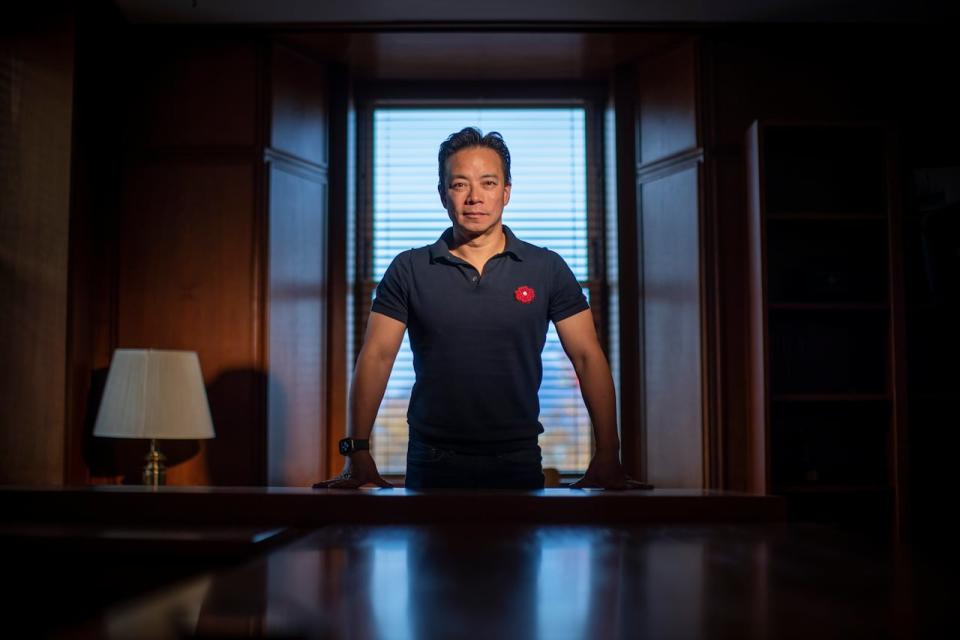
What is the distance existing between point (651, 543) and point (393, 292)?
1239 millimetres

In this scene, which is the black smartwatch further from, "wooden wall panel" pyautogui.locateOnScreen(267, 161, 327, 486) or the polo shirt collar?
"wooden wall panel" pyautogui.locateOnScreen(267, 161, 327, 486)

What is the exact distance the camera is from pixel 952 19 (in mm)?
4230

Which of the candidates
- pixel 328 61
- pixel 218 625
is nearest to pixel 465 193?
pixel 218 625

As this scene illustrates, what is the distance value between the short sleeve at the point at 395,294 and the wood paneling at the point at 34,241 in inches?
75.8

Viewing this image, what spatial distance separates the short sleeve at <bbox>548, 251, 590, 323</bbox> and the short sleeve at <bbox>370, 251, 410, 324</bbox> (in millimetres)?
382

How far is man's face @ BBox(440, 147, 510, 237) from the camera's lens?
97.4 inches

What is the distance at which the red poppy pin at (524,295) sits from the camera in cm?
241

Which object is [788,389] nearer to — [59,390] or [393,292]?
[393,292]

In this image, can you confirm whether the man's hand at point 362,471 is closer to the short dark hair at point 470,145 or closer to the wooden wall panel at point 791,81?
the short dark hair at point 470,145

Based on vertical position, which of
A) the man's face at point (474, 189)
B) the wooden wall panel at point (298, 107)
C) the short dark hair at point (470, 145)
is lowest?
the man's face at point (474, 189)

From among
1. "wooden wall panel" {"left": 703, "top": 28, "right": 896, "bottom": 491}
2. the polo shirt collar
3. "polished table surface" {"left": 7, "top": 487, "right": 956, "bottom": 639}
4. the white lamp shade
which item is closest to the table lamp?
the white lamp shade

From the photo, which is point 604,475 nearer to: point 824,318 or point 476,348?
point 476,348

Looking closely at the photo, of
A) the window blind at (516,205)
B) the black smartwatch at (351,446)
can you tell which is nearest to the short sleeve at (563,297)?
the black smartwatch at (351,446)

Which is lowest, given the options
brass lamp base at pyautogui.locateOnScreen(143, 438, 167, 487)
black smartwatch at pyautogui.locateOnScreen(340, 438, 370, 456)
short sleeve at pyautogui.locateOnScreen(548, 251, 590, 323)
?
brass lamp base at pyautogui.locateOnScreen(143, 438, 167, 487)
